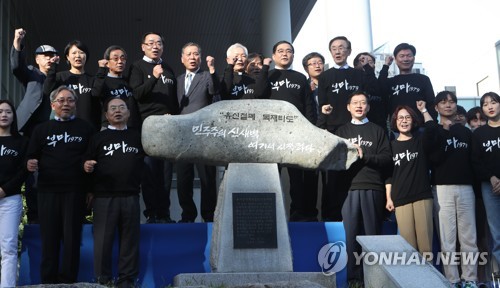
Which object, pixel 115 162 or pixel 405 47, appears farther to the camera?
pixel 405 47

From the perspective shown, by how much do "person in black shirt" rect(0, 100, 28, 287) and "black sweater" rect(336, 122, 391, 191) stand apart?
339cm

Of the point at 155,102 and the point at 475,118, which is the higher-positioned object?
the point at 155,102

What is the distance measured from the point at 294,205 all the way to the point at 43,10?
1282 centimetres

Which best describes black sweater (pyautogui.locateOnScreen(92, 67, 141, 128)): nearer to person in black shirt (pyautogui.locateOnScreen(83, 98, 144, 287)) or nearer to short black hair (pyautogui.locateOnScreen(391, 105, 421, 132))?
person in black shirt (pyautogui.locateOnScreen(83, 98, 144, 287))

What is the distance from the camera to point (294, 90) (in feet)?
28.0

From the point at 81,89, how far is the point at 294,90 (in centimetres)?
245

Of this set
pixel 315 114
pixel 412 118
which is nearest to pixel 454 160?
pixel 412 118

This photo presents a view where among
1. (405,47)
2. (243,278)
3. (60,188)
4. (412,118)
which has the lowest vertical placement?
(243,278)

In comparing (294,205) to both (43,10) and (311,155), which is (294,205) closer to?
(311,155)

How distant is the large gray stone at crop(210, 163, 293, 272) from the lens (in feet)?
22.3

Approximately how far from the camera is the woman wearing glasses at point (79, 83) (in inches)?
315

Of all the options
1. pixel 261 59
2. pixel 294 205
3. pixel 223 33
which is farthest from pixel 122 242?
pixel 223 33

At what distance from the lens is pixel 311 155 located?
7.14 metres

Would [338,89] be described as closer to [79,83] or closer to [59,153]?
[79,83]
